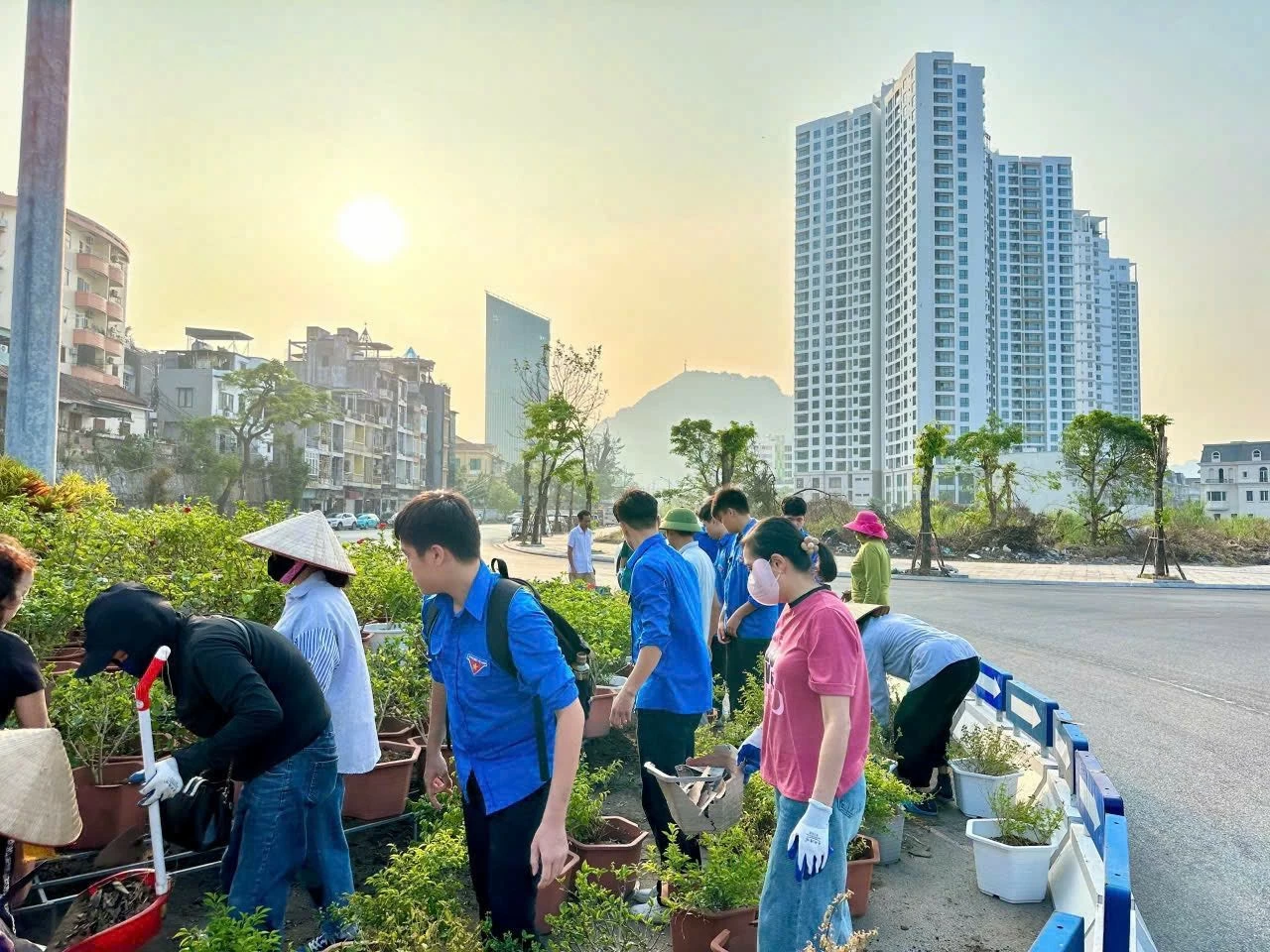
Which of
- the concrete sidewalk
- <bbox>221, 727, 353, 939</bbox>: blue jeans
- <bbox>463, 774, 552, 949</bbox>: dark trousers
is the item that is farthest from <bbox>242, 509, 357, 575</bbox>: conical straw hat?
the concrete sidewalk

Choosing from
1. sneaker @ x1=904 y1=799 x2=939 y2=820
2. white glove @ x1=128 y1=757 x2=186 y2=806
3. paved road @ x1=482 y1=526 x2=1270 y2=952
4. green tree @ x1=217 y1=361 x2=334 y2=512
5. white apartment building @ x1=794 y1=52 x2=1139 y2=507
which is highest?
white apartment building @ x1=794 y1=52 x2=1139 y2=507

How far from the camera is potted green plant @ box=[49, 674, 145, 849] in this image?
12.0ft

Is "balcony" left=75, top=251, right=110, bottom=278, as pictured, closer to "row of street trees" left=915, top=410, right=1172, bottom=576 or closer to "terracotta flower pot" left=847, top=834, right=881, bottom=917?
"row of street trees" left=915, top=410, right=1172, bottom=576

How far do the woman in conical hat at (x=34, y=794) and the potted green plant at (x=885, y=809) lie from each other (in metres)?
3.05

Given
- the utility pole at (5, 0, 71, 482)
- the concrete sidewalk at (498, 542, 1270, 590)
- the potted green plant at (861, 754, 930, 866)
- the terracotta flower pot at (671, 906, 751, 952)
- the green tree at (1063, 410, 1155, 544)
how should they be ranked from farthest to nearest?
the green tree at (1063, 410, 1155, 544)
the concrete sidewalk at (498, 542, 1270, 590)
the utility pole at (5, 0, 71, 482)
the potted green plant at (861, 754, 930, 866)
the terracotta flower pot at (671, 906, 751, 952)

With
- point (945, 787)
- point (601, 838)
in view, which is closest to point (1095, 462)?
point (945, 787)

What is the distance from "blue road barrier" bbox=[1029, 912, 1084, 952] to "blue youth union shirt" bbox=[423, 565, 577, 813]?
49.0 inches

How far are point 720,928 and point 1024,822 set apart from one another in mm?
1813

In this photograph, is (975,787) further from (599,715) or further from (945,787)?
(599,715)

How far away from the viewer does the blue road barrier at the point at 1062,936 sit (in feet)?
5.88

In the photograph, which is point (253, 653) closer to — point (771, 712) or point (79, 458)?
point (771, 712)

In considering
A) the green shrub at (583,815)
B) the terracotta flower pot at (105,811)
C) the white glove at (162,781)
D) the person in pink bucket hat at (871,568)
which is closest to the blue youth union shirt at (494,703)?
the white glove at (162,781)

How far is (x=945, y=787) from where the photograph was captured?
16.2 ft

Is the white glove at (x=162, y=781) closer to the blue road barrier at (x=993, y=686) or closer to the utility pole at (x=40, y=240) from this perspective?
the blue road barrier at (x=993, y=686)
